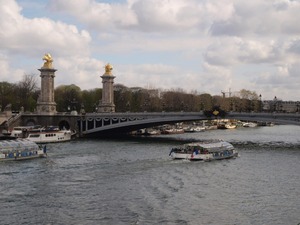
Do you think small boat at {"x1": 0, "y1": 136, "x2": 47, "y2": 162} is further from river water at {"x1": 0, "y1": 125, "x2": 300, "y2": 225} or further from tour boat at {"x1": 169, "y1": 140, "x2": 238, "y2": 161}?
tour boat at {"x1": 169, "y1": 140, "x2": 238, "y2": 161}

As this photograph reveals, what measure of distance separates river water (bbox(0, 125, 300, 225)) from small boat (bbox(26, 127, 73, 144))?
1502 cm

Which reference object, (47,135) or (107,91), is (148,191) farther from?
(107,91)

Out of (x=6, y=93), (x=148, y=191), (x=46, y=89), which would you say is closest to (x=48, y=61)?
(x=46, y=89)

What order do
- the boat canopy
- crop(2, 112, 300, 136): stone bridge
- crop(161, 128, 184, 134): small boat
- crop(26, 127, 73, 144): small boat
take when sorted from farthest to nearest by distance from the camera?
crop(161, 128, 184, 134): small boat < crop(2, 112, 300, 136): stone bridge < crop(26, 127, 73, 144): small boat < the boat canopy

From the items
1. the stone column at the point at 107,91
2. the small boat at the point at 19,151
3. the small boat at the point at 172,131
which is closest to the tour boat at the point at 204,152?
the small boat at the point at 19,151

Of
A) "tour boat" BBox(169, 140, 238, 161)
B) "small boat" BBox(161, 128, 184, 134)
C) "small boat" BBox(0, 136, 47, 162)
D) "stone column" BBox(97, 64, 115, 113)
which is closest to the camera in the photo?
"small boat" BBox(0, 136, 47, 162)

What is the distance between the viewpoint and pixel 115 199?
30469 mm

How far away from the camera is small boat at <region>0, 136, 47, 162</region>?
152 ft

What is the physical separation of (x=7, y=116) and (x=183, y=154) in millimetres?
36046

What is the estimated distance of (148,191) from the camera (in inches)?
1284


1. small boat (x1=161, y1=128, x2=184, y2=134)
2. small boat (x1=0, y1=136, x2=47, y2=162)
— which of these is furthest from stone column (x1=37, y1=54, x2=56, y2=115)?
small boat (x1=0, y1=136, x2=47, y2=162)

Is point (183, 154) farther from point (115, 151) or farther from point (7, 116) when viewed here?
point (7, 116)

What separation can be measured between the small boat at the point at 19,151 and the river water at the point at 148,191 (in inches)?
60.6

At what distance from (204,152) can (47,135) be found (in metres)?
25.2
